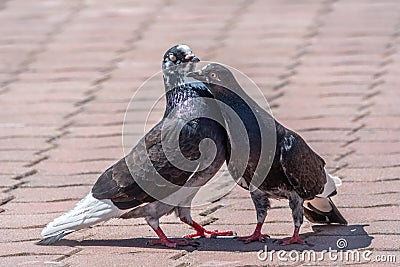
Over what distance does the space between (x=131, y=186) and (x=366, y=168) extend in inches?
67.0

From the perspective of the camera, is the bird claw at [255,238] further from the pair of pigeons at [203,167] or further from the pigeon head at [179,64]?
the pigeon head at [179,64]

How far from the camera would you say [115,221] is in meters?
5.43

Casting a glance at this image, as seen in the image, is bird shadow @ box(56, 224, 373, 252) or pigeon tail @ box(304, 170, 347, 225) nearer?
bird shadow @ box(56, 224, 373, 252)

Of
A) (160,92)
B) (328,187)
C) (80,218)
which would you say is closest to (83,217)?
(80,218)

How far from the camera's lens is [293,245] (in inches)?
193

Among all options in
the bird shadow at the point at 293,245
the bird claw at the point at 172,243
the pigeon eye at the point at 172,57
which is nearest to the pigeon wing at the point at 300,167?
the bird shadow at the point at 293,245

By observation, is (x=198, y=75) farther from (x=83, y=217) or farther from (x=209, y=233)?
(x=83, y=217)

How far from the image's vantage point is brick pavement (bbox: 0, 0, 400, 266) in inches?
200

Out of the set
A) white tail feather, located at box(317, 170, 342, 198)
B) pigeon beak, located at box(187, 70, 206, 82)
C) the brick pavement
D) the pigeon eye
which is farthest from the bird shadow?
the pigeon eye

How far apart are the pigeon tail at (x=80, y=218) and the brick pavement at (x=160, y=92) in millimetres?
65

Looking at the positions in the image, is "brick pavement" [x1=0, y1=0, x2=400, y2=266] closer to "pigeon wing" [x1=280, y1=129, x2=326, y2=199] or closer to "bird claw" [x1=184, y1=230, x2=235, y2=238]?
"bird claw" [x1=184, y1=230, x2=235, y2=238]

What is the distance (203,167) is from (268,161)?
291 millimetres

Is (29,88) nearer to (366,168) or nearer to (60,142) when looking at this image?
A: (60,142)

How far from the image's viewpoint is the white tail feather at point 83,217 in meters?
4.95
